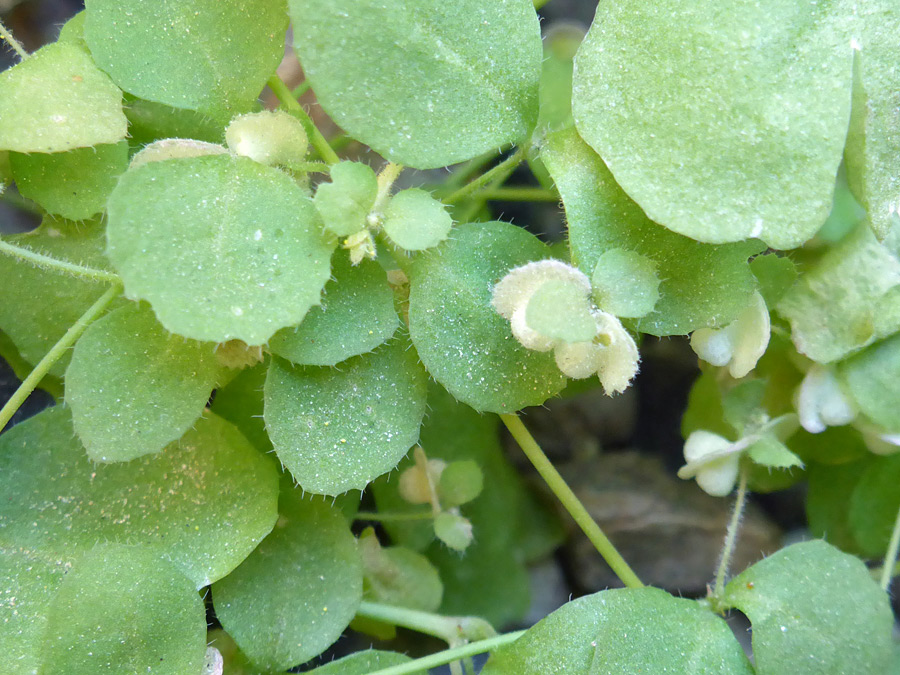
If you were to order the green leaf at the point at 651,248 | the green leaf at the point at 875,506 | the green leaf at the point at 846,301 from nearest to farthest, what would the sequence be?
the green leaf at the point at 651,248 → the green leaf at the point at 846,301 → the green leaf at the point at 875,506

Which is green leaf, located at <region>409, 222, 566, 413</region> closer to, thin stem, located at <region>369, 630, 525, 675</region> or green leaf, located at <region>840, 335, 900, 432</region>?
thin stem, located at <region>369, 630, 525, 675</region>

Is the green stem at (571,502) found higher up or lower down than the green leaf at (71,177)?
lower down

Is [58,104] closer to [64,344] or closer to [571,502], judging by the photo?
[64,344]

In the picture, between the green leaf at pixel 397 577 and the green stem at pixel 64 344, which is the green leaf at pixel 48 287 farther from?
the green leaf at pixel 397 577

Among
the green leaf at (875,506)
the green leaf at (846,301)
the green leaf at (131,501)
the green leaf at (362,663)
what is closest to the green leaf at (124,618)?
the green leaf at (131,501)

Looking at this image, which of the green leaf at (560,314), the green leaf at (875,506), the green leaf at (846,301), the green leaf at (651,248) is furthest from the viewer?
the green leaf at (875,506)

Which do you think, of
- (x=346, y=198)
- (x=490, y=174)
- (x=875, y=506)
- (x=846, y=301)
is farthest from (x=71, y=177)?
(x=875, y=506)

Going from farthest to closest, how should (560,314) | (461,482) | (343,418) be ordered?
(461,482), (343,418), (560,314)
